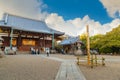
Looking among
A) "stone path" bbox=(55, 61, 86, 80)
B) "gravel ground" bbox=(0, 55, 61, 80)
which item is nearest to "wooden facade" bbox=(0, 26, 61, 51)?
"gravel ground" bbox=(0, 55, 61, 80)

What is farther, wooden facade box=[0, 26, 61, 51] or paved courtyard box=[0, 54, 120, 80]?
wooden facade box=[0, 26, 61, 51]

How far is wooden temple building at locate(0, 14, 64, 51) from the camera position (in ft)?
109

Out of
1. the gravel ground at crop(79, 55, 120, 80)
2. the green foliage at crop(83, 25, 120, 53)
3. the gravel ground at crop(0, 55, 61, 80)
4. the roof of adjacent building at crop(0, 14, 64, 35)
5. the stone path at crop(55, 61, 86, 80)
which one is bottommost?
the gravel ground at crop(79, 55, 120, 80)

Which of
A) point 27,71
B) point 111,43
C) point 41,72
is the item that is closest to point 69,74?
point 41,72

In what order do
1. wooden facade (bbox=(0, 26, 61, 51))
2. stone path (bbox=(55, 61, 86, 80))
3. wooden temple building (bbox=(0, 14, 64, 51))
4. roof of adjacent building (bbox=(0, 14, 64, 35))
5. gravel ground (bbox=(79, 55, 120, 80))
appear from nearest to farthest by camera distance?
stone path (bbox=(55, 61, 86, 80)) < gravel ground (bbox=(79, 55, 120, 80)) < wooden temple building (bbox=(0, 14, 64, 51)) < wooden facade (bbox=(0, 26, 61, 51)) < roof of adjacent building (bbox=(0, 14, 64, 35))

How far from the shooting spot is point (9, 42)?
3403cm

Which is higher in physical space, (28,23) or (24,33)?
(28,23)

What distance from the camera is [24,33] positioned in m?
35.2

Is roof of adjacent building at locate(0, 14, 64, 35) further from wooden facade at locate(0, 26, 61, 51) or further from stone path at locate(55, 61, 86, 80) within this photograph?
stone path at locate(55, 61, 86, 80)

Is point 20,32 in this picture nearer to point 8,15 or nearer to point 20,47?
point 20,47

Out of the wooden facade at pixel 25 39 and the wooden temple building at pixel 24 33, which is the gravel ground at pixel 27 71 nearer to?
the wooden temple building at pixel 24 33

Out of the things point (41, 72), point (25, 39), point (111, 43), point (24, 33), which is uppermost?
point (24, 33)

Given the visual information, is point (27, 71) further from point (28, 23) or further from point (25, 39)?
point (28, 23)

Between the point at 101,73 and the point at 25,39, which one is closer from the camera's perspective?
the point at 101,73
